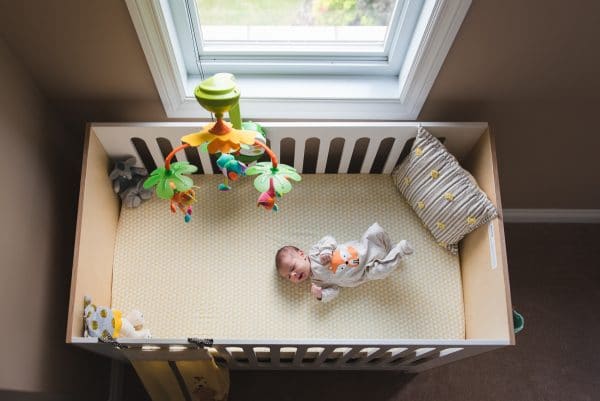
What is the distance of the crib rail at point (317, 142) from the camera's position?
159cm

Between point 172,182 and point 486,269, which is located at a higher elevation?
point 172,182

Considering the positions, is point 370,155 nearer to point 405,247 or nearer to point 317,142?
point 317,142

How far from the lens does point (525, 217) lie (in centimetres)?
218

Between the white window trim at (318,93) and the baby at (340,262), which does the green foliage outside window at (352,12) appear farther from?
the baby at (340,262)

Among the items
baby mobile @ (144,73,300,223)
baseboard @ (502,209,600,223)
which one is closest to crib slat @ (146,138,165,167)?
baby mobile @ (144,73,300,223)

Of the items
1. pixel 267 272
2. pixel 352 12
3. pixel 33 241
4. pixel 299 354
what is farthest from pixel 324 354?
pixel 352 12

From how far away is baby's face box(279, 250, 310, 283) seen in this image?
1.63 meters

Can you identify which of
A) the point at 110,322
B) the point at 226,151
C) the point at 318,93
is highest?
the point at 318,93

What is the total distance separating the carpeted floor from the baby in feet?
1.47

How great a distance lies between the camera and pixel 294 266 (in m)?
1.64

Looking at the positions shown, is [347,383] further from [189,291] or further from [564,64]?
[564,64]

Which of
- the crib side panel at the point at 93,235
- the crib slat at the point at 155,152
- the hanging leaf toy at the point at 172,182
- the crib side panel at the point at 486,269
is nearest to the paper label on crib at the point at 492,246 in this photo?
the crib side panel at the point at 486,269

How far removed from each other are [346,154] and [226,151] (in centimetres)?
60

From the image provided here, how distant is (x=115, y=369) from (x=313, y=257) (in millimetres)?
836
